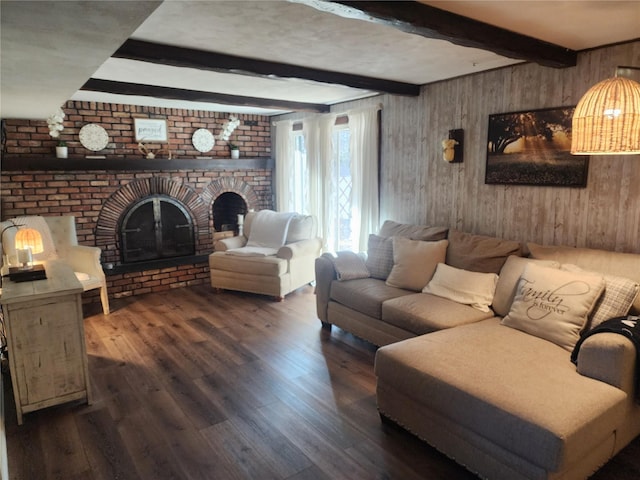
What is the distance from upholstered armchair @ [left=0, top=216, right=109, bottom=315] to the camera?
13.9 feet

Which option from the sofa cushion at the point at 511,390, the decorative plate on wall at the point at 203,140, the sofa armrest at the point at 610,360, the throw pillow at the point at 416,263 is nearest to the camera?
the sofa cushion at the point at 511,390

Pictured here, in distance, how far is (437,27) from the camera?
2.15 metres

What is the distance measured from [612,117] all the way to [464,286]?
157cm

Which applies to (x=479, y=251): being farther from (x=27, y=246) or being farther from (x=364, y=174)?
(x=27, y=246)

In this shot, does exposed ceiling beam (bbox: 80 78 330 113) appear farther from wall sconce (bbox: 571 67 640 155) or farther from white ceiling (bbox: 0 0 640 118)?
wall sconce (bbox: 571 67 640 155)

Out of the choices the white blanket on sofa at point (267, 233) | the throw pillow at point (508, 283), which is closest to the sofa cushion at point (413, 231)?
the throw pillow at point (508, 283)

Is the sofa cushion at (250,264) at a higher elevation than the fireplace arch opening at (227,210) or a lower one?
lower

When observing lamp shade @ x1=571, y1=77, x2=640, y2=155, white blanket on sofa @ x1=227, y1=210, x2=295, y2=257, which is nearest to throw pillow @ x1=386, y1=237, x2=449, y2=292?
lamp shade @ x1=571, y1=77, x2=640, y2=155

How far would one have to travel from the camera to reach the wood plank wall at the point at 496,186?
287 cm

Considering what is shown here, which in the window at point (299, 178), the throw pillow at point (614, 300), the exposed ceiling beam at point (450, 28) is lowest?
the throw pillow at point (614, 300)

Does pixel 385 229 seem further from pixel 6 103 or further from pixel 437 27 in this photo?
pixel 6 103

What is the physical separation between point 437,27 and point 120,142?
4116 mm

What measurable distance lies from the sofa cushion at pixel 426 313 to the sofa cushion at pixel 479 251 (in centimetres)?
35

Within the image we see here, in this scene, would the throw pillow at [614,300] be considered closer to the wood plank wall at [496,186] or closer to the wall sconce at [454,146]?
the wood plank wall at [496,186]
